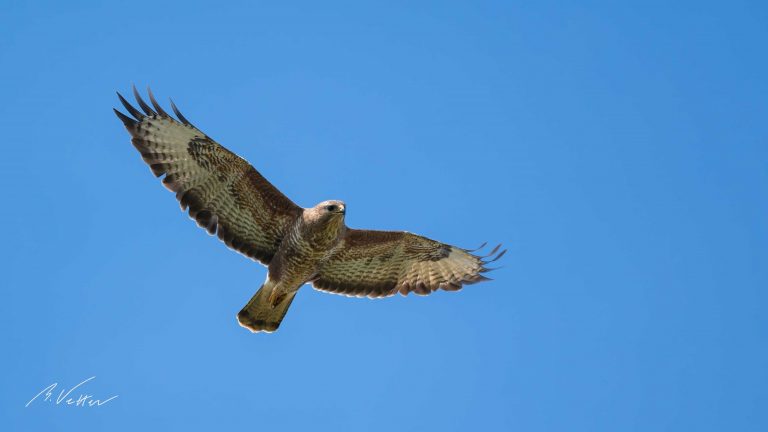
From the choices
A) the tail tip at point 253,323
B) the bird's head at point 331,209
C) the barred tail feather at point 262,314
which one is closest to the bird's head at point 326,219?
the bird's head at point 331,209

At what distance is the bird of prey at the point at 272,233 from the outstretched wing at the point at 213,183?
0.04 ft

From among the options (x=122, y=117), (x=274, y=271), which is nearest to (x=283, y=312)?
(x=274, y=271)

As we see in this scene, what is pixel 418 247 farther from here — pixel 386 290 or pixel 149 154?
pixel 149 154

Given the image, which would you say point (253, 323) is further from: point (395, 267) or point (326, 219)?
point (395, 267)

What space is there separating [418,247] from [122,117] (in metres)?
3.82

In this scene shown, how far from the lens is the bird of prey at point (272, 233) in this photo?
13.8m

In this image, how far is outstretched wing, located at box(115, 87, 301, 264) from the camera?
45.3 ft

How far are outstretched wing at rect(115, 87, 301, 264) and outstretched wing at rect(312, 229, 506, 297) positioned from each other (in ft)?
2.82

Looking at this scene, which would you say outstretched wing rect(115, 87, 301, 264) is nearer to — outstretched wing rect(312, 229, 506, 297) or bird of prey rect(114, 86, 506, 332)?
bird of prey rect(114, 86, 506, 332)

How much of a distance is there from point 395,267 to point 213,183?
2515 mm

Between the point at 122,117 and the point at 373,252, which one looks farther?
the point at 373,252

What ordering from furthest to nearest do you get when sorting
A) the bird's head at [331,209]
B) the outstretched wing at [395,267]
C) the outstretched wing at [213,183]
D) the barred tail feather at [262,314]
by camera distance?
the outstretched wing at [395,267]
the barred tail feather at [262,314]
the outstretched wing at [213,183]
the bird's head at [331,209]

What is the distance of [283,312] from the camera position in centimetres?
1450

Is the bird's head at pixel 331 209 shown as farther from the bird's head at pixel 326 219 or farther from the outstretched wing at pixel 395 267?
the outstretched wing at pixel 395 267
